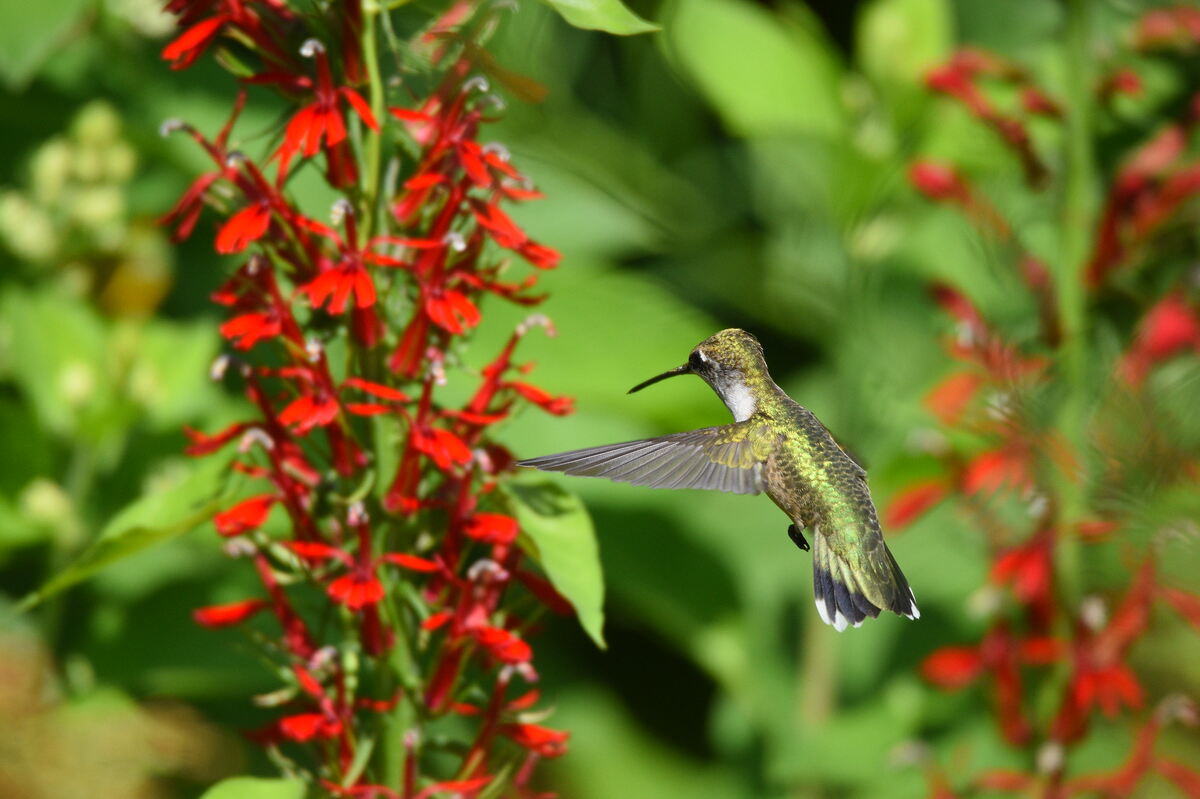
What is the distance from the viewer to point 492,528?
29.2 inches

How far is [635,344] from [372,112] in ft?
2.20

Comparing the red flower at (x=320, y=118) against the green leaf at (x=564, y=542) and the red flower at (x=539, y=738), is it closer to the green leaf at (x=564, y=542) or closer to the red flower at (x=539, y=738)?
the green leaf at (x=564, y=542)

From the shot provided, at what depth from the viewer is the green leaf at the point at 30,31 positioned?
1.02 m

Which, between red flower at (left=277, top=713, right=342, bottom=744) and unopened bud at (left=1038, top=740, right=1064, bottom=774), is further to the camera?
unopened bud at (left=1038, top=740, right=1064, bottom=774)

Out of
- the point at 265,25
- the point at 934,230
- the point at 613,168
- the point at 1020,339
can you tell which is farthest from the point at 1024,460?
the point at 265,25

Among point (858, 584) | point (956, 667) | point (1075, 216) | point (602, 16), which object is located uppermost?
point (602, 16)

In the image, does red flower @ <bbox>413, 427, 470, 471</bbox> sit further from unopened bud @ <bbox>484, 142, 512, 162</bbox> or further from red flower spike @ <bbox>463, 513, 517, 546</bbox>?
unopened bud @ <bbox>484, 142, 512, 162</bbox>

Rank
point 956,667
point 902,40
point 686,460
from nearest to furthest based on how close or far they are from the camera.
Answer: point 686,460 < point 956,667 < point 902,40

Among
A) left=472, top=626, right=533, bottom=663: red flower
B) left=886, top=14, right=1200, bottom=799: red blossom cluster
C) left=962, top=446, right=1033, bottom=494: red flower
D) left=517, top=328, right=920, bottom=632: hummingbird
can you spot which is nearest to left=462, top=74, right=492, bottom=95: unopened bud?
left=517, top=328, right=920, bottom=632: hummingbird

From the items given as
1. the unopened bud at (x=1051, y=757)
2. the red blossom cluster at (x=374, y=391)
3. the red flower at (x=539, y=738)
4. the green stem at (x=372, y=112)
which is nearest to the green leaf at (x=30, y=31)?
the red blossom cluster at (x=374, y=391)

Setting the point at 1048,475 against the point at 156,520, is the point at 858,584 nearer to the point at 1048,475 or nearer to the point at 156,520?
the point at 1048,475

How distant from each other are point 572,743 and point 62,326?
0.85 metres

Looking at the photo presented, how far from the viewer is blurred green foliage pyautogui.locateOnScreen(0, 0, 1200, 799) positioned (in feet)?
4.41

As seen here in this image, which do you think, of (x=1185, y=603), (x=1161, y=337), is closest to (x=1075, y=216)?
(x=1161, y=337)
